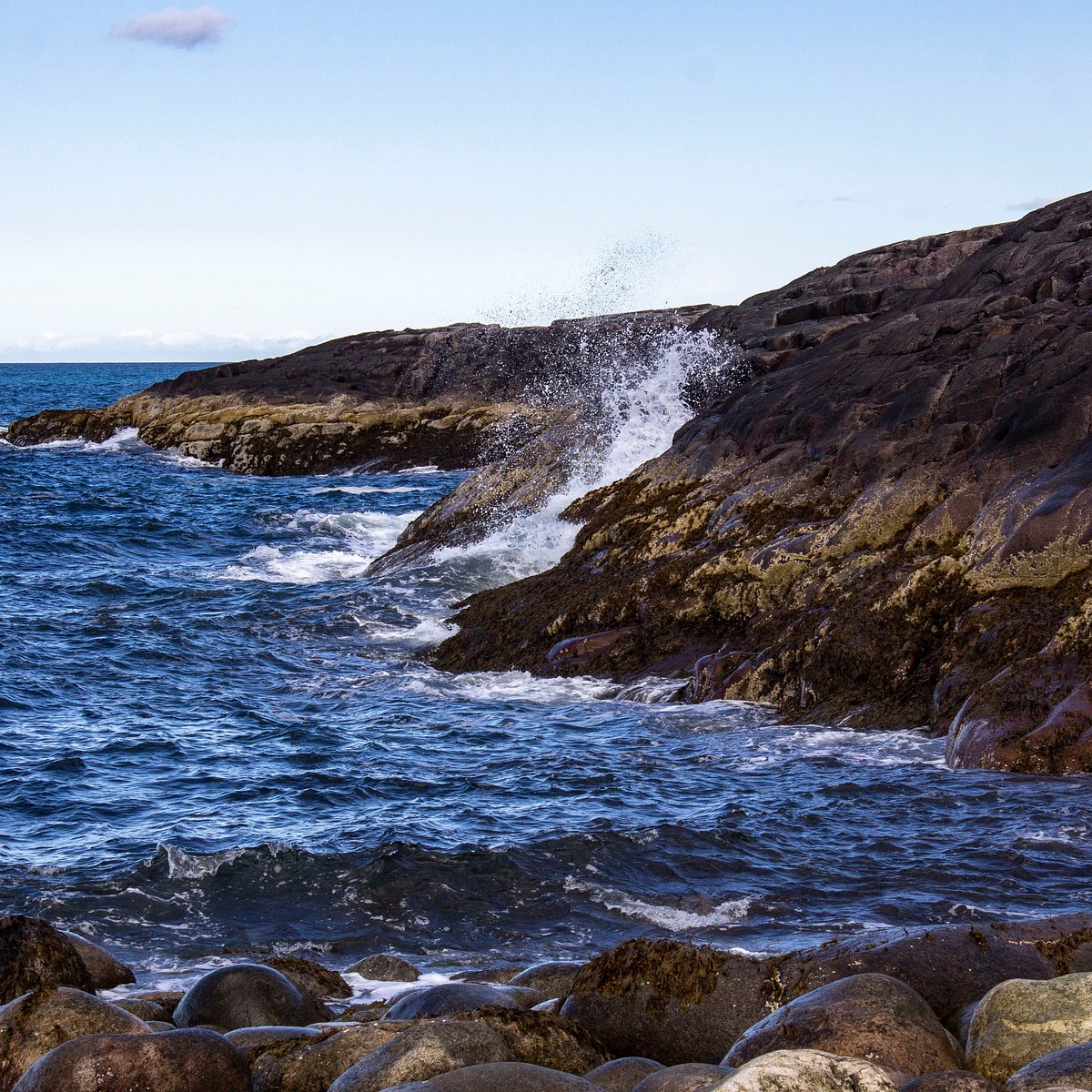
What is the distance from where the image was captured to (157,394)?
188 feet

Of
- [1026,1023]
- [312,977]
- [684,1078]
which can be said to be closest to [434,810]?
[312,977]

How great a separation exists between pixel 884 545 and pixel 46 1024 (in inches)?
410

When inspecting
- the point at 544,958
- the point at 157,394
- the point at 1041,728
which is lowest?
the point at 544,958

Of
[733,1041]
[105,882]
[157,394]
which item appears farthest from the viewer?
[157,394]

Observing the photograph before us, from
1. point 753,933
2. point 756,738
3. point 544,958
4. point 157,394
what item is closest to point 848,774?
point 756,738

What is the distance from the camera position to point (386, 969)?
7770 mm

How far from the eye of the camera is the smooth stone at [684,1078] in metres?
4.77

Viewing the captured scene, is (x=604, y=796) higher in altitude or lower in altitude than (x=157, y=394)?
lower

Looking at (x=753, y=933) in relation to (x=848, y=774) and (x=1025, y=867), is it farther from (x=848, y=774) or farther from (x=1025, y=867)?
(x=848, y=774)

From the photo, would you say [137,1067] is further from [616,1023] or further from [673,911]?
[673,911]

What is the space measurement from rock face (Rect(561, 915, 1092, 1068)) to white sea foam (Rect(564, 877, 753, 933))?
5.59 ft

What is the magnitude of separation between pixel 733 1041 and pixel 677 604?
29.9 ft

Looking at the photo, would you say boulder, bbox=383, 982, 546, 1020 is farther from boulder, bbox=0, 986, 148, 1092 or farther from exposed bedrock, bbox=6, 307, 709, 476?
exposed bedrock, bbox=6, 307, 709, 476

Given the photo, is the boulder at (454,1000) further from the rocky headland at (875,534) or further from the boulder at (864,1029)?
the rocky headland at (875,534)
